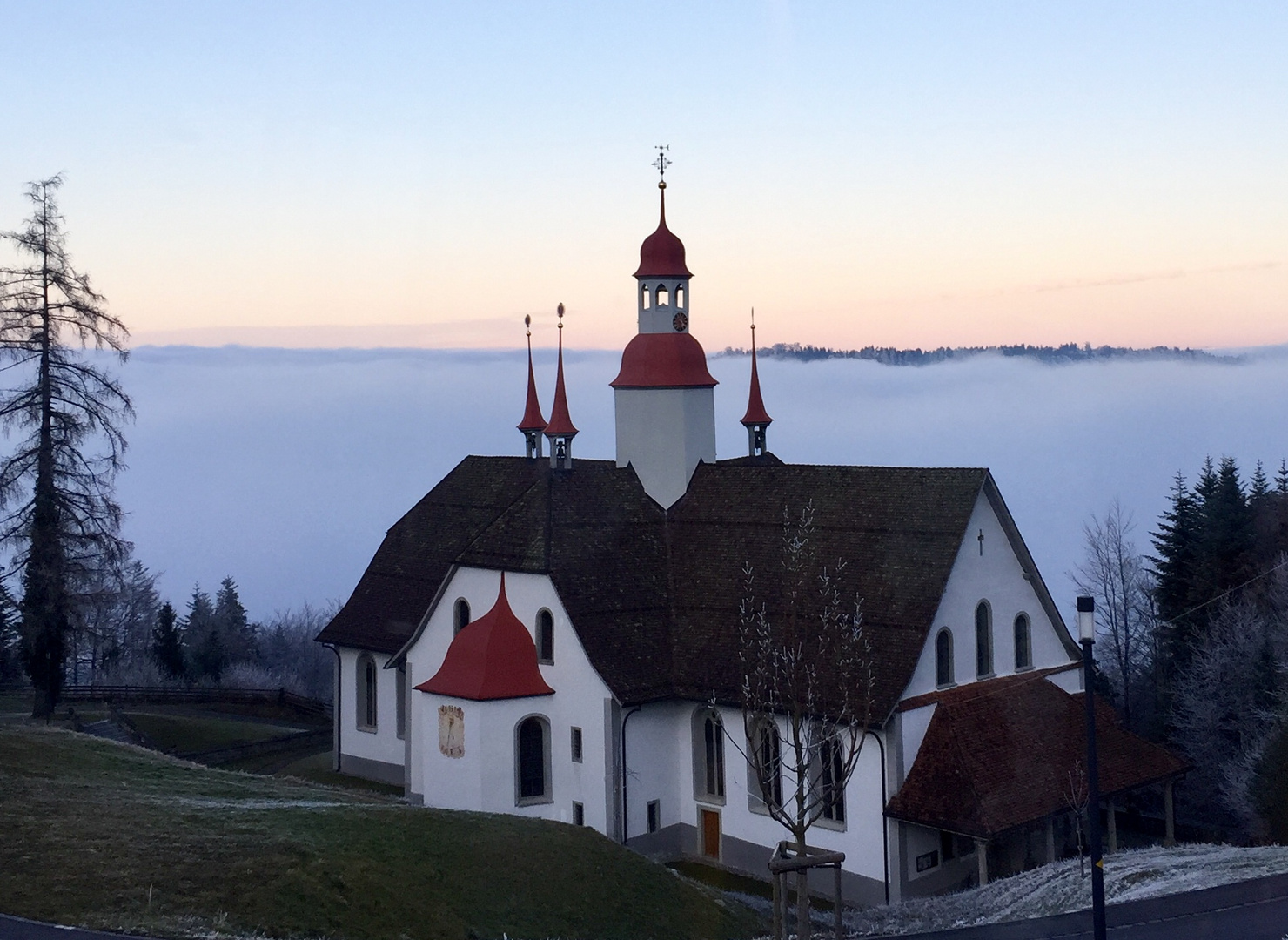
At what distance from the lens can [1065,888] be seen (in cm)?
2828

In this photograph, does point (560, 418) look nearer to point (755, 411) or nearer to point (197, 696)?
point (755, 411)

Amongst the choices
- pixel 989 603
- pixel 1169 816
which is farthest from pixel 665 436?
pixel 1169 816

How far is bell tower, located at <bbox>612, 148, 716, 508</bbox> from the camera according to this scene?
42.2 metres

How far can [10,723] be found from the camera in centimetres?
4206

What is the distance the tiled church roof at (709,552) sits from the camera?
3503 cm

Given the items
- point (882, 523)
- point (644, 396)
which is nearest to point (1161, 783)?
point (882, 523)

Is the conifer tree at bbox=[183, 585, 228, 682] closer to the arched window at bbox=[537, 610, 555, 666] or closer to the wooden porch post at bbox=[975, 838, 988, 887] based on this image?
the arched window at bbox=[537, 610, 555, 666]

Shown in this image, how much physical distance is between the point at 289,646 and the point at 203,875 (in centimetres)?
9359

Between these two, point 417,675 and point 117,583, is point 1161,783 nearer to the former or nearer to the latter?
point 417,675

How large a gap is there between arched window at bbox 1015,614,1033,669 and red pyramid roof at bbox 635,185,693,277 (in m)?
14.8

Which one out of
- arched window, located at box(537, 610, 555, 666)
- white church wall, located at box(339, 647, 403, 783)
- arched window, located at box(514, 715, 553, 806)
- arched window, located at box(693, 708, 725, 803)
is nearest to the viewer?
arched window, located at box(693, 708, 725, 803)

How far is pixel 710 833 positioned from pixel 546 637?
22.6 ft

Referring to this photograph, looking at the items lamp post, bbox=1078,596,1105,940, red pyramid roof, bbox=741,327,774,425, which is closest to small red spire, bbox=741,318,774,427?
red pyramid roof, bbox=741,327,774,425

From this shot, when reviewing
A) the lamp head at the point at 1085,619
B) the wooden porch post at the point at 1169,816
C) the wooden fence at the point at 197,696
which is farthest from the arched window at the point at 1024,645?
the wooden fence at the point at 197,696
